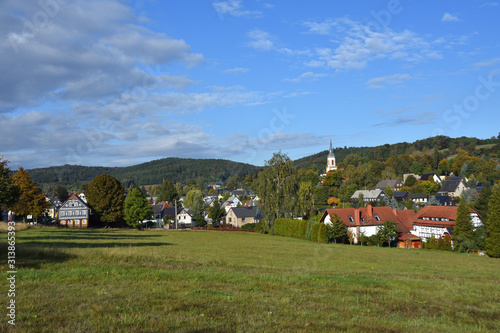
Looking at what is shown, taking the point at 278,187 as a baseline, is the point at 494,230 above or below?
below

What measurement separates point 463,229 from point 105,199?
65214 mm

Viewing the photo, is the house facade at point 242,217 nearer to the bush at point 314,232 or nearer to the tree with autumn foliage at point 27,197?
the bush at point 314,232

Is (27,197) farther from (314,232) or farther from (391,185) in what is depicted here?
(391,185)

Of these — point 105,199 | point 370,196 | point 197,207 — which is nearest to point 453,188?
point 370,196

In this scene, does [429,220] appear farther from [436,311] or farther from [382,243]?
[436,311]

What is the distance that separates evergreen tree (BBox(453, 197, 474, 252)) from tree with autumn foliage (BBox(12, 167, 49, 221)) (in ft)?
226

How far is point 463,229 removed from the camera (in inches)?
2089

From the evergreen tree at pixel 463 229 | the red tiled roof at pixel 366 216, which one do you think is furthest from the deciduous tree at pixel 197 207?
the evergreen tree at pixel 463 229

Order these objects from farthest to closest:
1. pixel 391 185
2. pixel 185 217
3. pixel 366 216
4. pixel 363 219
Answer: pixel 391 185
pixel 185 217
pixel 366 216
pixel 363 219

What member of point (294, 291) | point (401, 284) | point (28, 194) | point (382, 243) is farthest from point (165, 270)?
point (28, 194)

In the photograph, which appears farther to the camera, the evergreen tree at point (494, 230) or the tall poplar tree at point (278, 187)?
the tall poplar tree at point (278, 187)

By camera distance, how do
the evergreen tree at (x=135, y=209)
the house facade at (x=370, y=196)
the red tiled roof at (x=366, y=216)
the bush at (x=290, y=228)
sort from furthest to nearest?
1. the house facade at (x=370, y=196)
2. the evergreen tree at (x=135, y=209)
3. the red tiled roof at (x=366, y=216)
4. the bush at (x=290, y=228)

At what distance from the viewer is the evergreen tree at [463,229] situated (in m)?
52.1

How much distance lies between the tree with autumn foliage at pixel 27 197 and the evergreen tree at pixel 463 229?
68.9 metres
